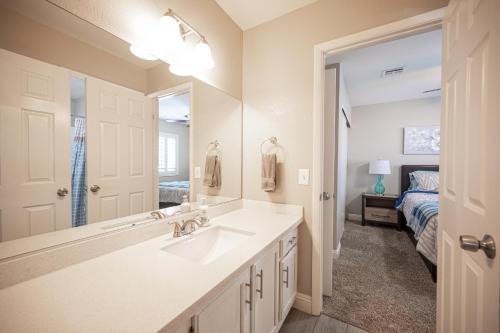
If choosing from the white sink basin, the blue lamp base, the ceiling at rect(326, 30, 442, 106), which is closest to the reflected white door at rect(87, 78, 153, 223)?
the white sink basin

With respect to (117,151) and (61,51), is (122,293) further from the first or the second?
(61,51)

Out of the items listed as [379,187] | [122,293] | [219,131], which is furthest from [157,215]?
[379,187]

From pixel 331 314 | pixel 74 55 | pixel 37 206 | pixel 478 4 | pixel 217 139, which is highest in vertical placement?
pixel 478 4

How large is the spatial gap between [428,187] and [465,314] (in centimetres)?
373

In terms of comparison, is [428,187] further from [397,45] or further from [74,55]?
[74,55]

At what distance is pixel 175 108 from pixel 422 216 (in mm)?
3059

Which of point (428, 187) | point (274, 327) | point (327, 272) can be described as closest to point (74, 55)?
point (274, 327)

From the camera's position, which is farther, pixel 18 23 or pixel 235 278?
pixel 235 278

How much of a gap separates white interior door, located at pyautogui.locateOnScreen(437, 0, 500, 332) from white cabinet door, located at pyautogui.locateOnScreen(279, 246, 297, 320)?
834mm

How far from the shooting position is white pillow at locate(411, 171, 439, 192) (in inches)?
143

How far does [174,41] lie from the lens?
123cm

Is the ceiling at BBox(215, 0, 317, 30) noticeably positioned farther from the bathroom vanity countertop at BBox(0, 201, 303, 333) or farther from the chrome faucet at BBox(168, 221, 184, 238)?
the bathroom vanity countertop at BBox(0, 201, 303, 333)

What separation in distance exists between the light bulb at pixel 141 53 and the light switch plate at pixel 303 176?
129 centimetres

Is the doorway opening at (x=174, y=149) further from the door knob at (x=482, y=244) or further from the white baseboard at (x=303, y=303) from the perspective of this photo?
the door knob at (x=482, y=244)
